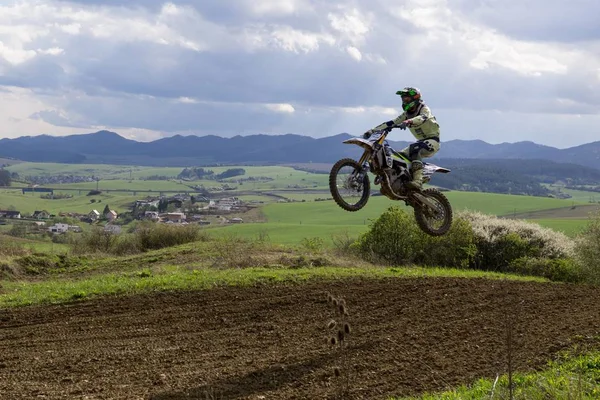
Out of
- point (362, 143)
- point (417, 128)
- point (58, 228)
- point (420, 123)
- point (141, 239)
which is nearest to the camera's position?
point (362, 143)

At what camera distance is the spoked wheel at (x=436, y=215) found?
1286 centimetres

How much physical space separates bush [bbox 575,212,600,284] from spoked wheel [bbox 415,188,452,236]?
671 inches

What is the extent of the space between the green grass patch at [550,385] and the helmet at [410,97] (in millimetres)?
5230

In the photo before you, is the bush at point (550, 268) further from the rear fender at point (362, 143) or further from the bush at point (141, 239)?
the rear fender at point (362, 143)

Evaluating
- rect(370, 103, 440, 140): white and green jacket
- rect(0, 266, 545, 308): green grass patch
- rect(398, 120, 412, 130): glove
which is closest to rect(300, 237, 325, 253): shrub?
rect(0, 266, 545, 308): green grass patch

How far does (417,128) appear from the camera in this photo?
12477 millimetres

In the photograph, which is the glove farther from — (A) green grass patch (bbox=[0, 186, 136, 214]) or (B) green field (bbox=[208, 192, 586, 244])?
(A) green grass patch (bbox=[0, 186, 136, 214])

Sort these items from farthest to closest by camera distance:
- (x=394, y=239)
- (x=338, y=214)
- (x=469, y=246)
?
(x=338, y=214), (x=394, y=239), (x=469, y=246)

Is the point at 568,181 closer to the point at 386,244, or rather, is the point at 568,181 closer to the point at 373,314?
the point at 386,244

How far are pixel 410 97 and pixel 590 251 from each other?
20462 millimetres

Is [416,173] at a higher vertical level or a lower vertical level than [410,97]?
lower

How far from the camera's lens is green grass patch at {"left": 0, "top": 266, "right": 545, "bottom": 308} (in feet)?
62.7

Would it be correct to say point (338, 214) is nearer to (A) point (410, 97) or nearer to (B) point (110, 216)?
(B) point (110, 216)

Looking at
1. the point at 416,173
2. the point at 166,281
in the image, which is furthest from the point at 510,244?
the point at 416,173
